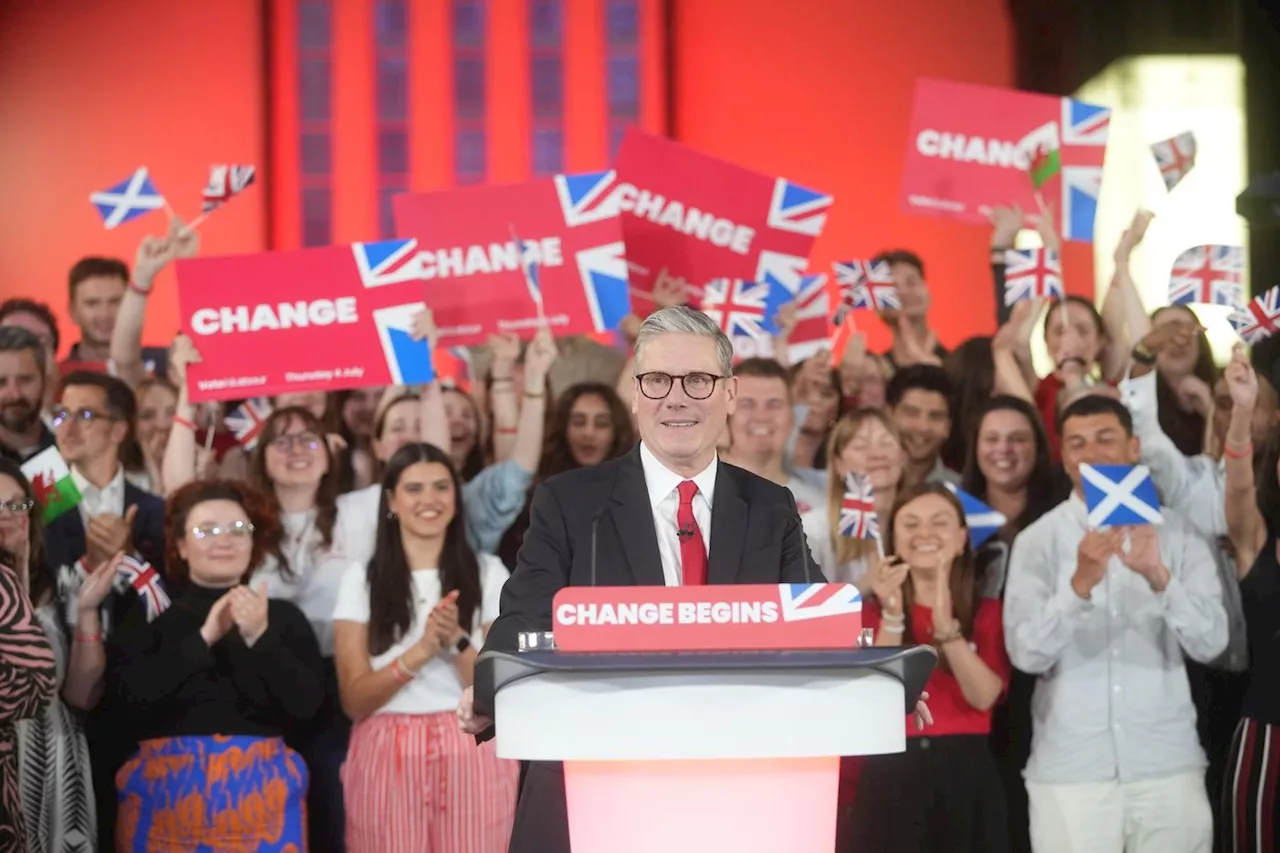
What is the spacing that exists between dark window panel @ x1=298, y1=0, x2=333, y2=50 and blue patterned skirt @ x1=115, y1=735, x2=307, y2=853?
4477 mm

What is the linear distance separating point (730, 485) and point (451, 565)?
83.1 inches

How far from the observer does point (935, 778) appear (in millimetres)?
4047

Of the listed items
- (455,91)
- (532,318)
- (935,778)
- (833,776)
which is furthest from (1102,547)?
(455,91)

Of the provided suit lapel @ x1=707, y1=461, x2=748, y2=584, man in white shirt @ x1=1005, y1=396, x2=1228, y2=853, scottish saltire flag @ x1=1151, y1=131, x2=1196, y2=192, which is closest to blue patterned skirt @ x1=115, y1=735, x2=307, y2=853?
man in white shirt @ x1=1005, y1=396, x2=1228, y2=853

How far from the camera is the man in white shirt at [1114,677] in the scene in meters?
4.02

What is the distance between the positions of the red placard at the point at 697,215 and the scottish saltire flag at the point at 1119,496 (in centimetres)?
174

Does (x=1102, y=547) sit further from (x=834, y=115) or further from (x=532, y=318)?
(x=834, y=115)

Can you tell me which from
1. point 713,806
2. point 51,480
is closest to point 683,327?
point 713,806

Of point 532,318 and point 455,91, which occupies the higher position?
point 455,91

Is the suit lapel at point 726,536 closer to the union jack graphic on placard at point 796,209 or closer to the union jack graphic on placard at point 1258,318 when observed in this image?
the union jack graphic on placard at point 1258,318

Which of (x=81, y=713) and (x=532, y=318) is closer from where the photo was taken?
(x=81, y=713)

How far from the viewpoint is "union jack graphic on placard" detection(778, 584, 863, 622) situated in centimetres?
174

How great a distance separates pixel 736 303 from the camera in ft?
16.8

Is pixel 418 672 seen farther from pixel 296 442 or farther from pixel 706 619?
pixel 706 619
